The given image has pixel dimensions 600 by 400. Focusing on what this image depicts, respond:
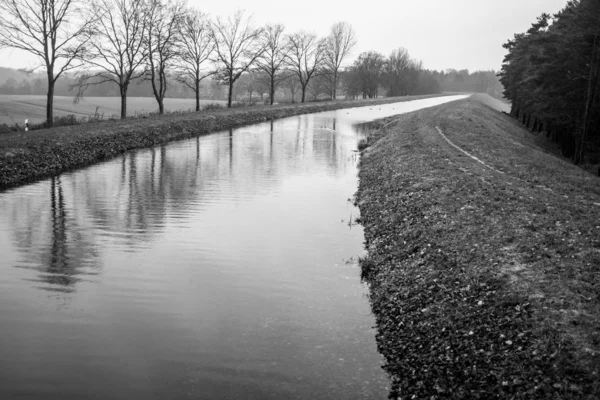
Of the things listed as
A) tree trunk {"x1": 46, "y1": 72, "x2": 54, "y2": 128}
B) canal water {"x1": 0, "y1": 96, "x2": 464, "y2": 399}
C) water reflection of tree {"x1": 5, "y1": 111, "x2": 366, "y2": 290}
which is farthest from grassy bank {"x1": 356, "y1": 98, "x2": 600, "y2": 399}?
tree trunk {"x1": 46, "y1": 72, "x2": 54, "y2": 128}

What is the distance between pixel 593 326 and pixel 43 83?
160 meters

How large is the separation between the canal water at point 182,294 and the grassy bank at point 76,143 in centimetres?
222

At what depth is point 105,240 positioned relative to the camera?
46.9ft

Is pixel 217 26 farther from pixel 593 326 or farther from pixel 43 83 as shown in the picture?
pixel 43 83

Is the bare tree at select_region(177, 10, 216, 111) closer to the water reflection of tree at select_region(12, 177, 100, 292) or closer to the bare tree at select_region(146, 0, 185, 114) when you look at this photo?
the bare tree at select_region(146, 0, 185, 114)

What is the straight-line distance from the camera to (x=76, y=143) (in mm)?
28141

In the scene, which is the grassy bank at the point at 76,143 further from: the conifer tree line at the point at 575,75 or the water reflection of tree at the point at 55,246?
the conifer tree line at the point at 575,75

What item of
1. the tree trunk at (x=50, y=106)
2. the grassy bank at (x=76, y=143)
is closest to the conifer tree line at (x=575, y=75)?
the grassy bank at (x=76, y=143)

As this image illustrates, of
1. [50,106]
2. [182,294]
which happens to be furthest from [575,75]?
[50,106]

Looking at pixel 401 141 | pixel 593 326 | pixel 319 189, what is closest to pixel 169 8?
pixel 401 141

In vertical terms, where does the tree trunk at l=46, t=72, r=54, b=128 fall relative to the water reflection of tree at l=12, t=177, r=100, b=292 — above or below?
above

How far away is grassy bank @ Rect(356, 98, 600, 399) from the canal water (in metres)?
0.79

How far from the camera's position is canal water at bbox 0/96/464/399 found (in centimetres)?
764

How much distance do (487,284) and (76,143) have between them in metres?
25.4
